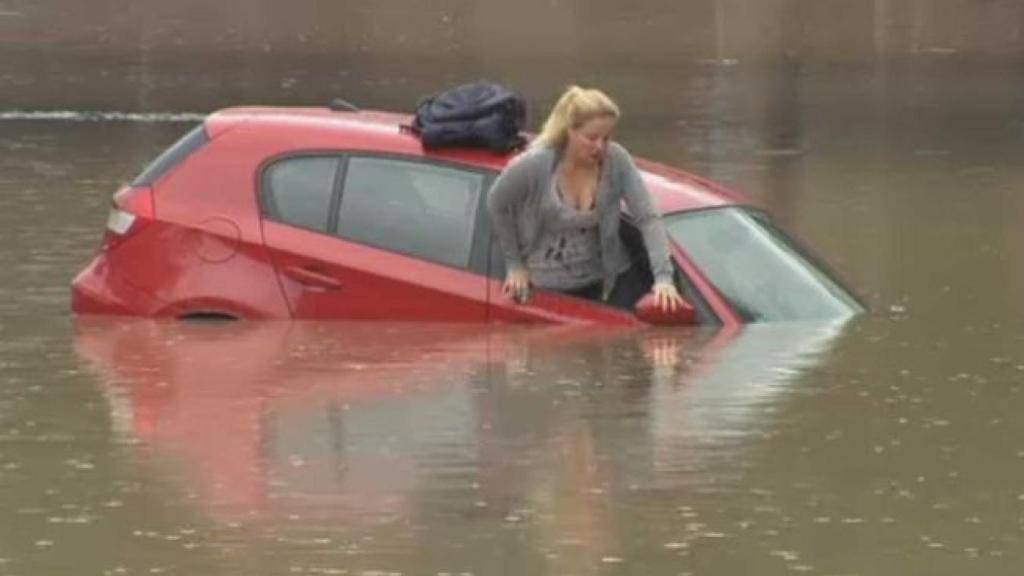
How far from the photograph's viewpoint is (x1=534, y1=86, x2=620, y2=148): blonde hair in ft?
41.2

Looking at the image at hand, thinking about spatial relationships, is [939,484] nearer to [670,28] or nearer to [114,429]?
[114,429]

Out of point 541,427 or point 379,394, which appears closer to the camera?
point 541,427

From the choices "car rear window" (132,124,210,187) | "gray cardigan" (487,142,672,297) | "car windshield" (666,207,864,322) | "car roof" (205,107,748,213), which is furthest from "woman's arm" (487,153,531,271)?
"car rear window" (132,124,210,187)

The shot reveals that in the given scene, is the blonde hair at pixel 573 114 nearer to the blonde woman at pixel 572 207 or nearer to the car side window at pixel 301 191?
the blonde woman at pixel 572 207

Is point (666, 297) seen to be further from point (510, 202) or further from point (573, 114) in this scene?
point (573, 114)

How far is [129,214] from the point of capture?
13.3 m

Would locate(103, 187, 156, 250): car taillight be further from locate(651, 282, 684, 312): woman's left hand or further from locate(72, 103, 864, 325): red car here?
locate(651, 282, 684, 312): woman's left hand

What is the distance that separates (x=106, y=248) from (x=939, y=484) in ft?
16.7

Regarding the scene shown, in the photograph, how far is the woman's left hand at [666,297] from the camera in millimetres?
12359

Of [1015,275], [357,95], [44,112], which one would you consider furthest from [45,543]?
[357,95]

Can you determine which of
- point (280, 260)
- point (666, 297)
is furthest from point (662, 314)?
point (280, 260)

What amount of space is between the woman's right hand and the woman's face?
1.87 feet

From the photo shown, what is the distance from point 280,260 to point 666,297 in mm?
1794

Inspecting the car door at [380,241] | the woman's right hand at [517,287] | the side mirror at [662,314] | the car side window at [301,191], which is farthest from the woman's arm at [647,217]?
the car side window at [301,191]
